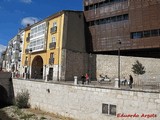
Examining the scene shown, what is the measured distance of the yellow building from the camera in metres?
33.8

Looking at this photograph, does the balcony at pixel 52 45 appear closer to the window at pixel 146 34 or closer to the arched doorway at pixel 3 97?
the arched doorway at pixel 3 97

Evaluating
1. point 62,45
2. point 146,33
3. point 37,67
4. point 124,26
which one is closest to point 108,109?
point 62,45

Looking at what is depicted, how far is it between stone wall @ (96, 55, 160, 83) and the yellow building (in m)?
2.85

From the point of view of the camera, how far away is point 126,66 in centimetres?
3359

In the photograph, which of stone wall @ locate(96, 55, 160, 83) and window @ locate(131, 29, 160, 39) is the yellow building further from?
window @ locate(131, 29, 160, 39)

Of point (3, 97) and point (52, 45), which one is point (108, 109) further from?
point (3, 97)

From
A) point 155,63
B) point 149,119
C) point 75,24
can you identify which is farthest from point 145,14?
point 149,119

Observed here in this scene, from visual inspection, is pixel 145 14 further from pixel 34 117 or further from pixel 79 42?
pixel 34 117

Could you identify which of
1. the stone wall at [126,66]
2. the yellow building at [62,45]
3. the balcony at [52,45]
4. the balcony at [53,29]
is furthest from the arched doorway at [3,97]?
the stone wall at [126,66]

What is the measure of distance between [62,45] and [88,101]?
551 inches

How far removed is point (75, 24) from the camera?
1419 inches

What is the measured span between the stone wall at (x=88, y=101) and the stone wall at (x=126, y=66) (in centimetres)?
944

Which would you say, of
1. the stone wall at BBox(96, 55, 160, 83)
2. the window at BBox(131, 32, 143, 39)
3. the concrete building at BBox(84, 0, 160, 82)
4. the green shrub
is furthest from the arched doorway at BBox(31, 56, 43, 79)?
the window at BBox(131, 32, 143, 39)

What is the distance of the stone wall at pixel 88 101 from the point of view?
17561 mm
